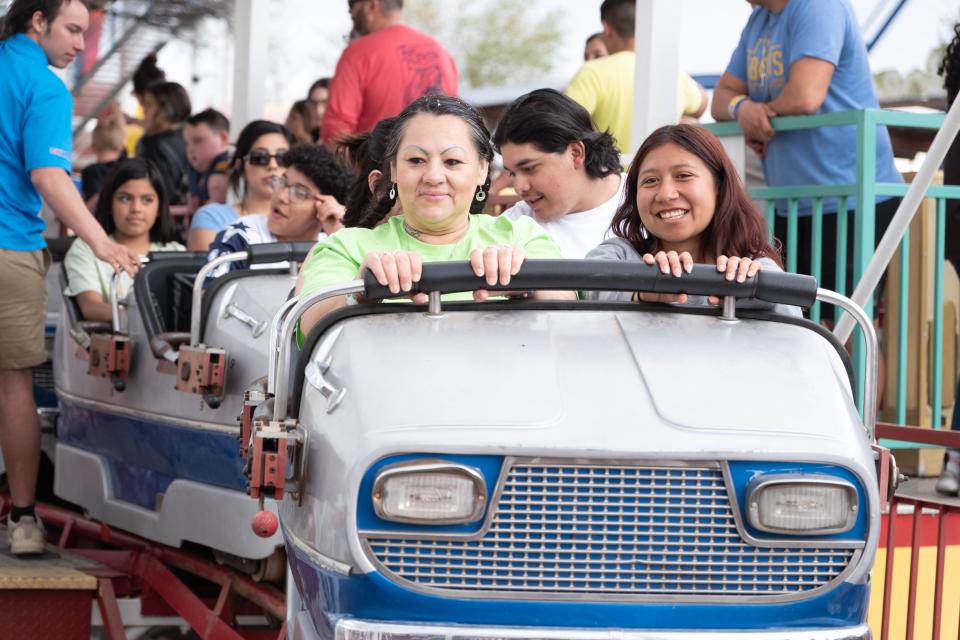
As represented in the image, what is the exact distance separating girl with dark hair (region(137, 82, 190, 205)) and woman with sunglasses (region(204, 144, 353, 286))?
13.7 ft

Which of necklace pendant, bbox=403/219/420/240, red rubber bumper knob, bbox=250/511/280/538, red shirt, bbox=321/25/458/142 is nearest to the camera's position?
red rubber bumper knob, bbox=250/511/280/538

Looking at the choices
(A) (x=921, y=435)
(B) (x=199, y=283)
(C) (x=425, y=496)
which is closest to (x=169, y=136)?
(B) (x=199, y=283)

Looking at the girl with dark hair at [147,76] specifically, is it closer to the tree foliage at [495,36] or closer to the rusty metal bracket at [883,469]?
the rusty metal bracket at [883,469]

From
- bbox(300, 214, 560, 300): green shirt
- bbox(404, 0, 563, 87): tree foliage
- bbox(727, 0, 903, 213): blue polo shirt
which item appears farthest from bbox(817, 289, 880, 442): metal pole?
bbox(404, 0, 563, 87): tree foliage

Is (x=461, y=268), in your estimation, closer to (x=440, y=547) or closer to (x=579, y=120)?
(x=440, y=547)

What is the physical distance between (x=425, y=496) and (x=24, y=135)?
3278 millimetres

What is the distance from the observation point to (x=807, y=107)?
4.89m

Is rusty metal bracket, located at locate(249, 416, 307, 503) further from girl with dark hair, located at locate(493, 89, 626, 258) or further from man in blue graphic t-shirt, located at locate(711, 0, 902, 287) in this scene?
man in blue graphic t-shirt, located at locate(711, 0, 902, 287)

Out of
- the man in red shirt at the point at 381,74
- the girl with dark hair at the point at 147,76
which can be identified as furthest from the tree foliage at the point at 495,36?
the man in red shirt at the point at 381,74

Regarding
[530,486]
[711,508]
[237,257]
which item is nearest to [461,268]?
[530,486]

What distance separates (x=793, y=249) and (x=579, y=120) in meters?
1.03

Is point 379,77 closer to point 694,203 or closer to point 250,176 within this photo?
point 250,176

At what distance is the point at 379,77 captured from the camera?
6859 millimetres

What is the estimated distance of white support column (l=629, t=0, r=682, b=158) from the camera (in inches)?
217
